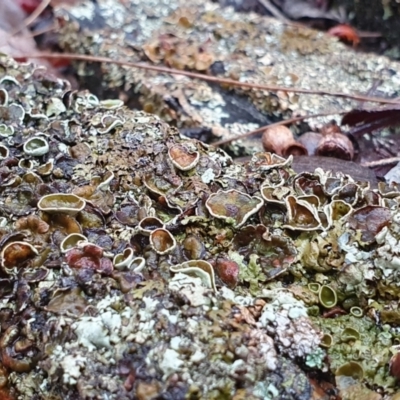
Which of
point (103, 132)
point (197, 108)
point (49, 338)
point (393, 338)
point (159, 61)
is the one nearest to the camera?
point (49, 338)

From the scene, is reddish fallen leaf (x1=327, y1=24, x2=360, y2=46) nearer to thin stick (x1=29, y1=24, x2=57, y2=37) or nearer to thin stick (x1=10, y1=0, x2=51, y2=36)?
thin stick (x1=29, y1=24, x2=57, y2=37)

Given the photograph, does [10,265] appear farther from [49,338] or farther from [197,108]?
[197,108]

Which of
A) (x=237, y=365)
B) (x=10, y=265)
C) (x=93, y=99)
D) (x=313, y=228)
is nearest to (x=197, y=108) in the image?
(x=93, y=99)

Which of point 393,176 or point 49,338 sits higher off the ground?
point 49,338

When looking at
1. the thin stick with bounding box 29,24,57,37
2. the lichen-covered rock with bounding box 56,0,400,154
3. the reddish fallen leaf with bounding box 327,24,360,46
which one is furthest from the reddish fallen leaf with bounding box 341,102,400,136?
the thin stick with bounding box 29,24,57,37

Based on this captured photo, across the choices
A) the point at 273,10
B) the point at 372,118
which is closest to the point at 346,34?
the point at 273,10

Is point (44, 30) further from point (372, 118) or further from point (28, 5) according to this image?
point (372, 118)
